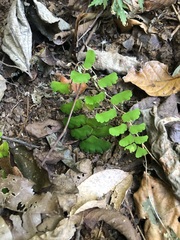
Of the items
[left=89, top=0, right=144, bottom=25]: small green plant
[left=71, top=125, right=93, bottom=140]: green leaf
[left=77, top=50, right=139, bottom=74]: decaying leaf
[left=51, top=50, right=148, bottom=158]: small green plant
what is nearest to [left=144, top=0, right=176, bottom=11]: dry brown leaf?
[left=89, top=0, right=144, bottom=25]: small green plant

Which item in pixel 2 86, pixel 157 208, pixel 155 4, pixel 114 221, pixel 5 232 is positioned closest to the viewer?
pixel 5 232

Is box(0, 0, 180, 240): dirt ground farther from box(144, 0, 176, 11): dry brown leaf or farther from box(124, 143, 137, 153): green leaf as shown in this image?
box(124, 143, 137, 153): green leaf

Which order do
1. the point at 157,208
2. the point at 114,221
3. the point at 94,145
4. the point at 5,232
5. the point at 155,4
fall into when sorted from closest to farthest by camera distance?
the point at 5,232 → the point at 114,221 → the point at 157,208 → the point at 94,145 → the point at 155,4

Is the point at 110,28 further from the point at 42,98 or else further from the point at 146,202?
the point at 146,202

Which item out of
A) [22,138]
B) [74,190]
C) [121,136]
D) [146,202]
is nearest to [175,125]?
[121,136]

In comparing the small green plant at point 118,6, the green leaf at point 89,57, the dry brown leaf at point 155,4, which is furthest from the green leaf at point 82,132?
the dry brown leaf at point 155,4

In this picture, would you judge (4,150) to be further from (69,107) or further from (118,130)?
(118,130)

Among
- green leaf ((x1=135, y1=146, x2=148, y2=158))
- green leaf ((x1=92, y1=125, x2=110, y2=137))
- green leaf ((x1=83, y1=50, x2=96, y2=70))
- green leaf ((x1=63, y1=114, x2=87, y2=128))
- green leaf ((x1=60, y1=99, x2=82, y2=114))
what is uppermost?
green leaf ((x1=83, y1=50, x2=96, y2=70))

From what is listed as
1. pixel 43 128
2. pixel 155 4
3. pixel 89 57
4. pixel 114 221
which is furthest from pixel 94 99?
pixel 155 4
